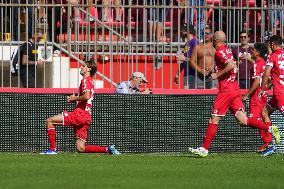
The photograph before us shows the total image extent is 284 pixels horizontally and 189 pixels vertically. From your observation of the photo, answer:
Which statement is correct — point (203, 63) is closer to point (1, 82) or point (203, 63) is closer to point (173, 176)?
point (1, 82)

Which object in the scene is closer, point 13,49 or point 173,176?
point 173,176

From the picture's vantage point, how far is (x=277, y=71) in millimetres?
19281

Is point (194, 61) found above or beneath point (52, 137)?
above

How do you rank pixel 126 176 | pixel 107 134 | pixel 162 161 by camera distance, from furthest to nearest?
pixel 107 134 < pixel 162 161 < pixel 126 176

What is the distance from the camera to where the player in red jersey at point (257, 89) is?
19938mm

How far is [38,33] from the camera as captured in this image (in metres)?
21.3

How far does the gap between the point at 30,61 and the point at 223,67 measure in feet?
14.1

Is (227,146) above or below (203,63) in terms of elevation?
below

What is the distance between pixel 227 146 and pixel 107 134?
2.24 metres

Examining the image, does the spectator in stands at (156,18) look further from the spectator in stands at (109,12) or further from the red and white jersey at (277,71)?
the red and white jersey at (277,71)

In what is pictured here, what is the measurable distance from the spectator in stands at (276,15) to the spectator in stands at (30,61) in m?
4.42

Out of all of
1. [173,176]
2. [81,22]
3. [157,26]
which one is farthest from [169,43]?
[173,176]

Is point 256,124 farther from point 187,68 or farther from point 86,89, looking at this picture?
point 86,89

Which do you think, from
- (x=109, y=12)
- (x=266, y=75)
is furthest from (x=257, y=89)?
(x=109, y=12)
